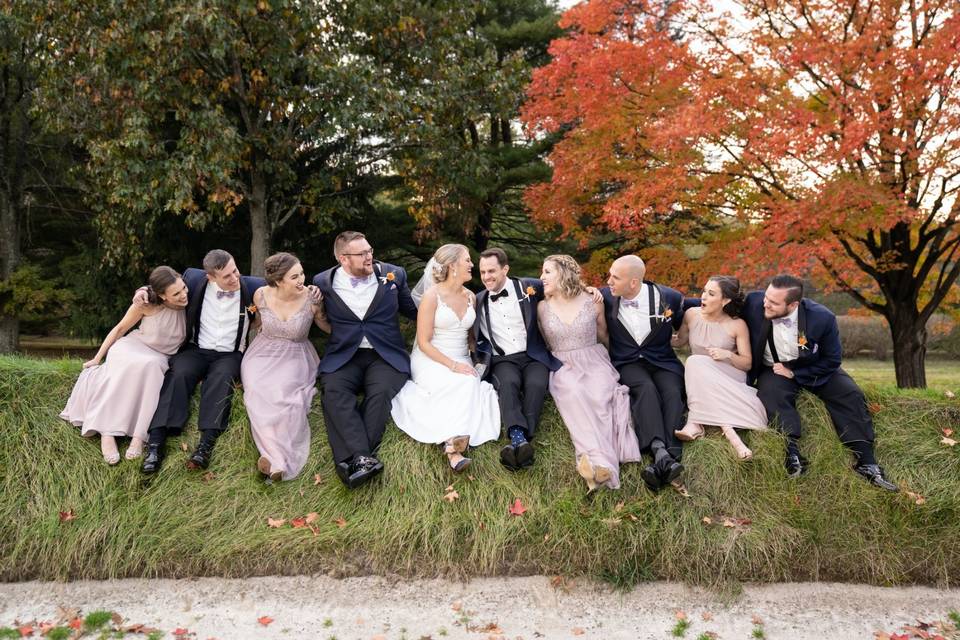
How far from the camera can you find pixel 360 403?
476 cm

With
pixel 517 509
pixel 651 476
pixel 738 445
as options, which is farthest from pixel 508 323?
pixel 738 445

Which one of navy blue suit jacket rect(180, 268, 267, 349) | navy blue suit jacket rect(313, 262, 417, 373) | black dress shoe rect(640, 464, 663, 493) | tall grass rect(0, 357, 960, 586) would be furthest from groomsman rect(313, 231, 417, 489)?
black dress shoe rect(640, 464, 663, 493)

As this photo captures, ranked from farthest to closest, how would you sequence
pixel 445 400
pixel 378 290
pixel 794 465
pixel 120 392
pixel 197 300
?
pixel 378 290 < pixel 197 300 < pixel 445 400 < pixel 120 392 < pixel 794 465

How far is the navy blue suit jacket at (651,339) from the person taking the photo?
4848 mm

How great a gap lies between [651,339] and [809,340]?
1075 mm

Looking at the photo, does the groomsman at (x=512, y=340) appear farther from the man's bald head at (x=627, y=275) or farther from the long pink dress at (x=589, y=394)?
the man's bald head at (x=627, y=275)

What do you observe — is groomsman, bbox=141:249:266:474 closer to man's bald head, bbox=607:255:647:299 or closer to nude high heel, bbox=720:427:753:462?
man's bald head, bbox=607:255:647:299

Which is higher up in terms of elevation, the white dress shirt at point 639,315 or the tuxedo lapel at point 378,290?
the tuxedo lapel at point 378,290

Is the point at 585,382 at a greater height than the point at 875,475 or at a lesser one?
greater

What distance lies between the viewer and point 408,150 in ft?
35.8

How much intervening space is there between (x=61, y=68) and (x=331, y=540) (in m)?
8.90

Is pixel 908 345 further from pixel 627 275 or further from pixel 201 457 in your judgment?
pixel 201 457

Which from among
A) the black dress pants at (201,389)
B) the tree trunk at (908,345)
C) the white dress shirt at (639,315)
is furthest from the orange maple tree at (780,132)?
the black dress pants at (201,389)

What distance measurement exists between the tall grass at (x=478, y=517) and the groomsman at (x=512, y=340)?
35 centimetres
